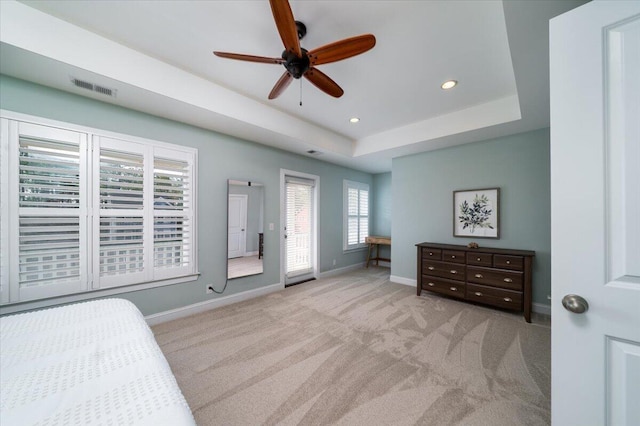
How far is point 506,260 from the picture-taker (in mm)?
3016

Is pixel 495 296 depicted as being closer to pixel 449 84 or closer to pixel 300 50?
pixel 449 84

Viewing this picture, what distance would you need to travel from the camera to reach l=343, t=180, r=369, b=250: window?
5.50m

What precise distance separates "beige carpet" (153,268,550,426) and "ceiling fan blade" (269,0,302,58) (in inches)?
98.3

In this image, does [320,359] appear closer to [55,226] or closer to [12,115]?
[55,226]

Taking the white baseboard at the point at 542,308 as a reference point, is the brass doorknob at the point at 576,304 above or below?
above

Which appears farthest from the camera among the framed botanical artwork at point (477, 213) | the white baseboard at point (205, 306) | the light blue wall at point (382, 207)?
the light blue wall at point (382, 207)

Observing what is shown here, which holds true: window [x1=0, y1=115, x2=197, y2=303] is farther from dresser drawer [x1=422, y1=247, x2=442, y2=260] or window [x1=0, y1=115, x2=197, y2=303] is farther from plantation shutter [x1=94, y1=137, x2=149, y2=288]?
dresser drawer [x1=422, y1=247, x2=442, y2=260]

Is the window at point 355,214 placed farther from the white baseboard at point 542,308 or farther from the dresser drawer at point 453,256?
the white baseboard at point 542,308

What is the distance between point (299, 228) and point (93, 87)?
11.0 feet

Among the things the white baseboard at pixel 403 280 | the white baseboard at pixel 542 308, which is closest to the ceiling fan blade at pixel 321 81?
the white baseboard at pixel 403 280

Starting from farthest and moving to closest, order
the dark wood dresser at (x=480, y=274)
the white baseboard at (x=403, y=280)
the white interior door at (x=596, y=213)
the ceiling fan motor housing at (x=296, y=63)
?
the white baseboard at (x=403, y=280), the dark wood dresser at (x=480, y=274), the ceiling fan motor housing at (x=296, y=63), the white interior door at (x=596, y=213)

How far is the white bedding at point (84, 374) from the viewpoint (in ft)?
2.38

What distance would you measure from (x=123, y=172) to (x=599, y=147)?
3.70 m

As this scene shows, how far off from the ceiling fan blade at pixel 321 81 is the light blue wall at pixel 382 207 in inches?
169
